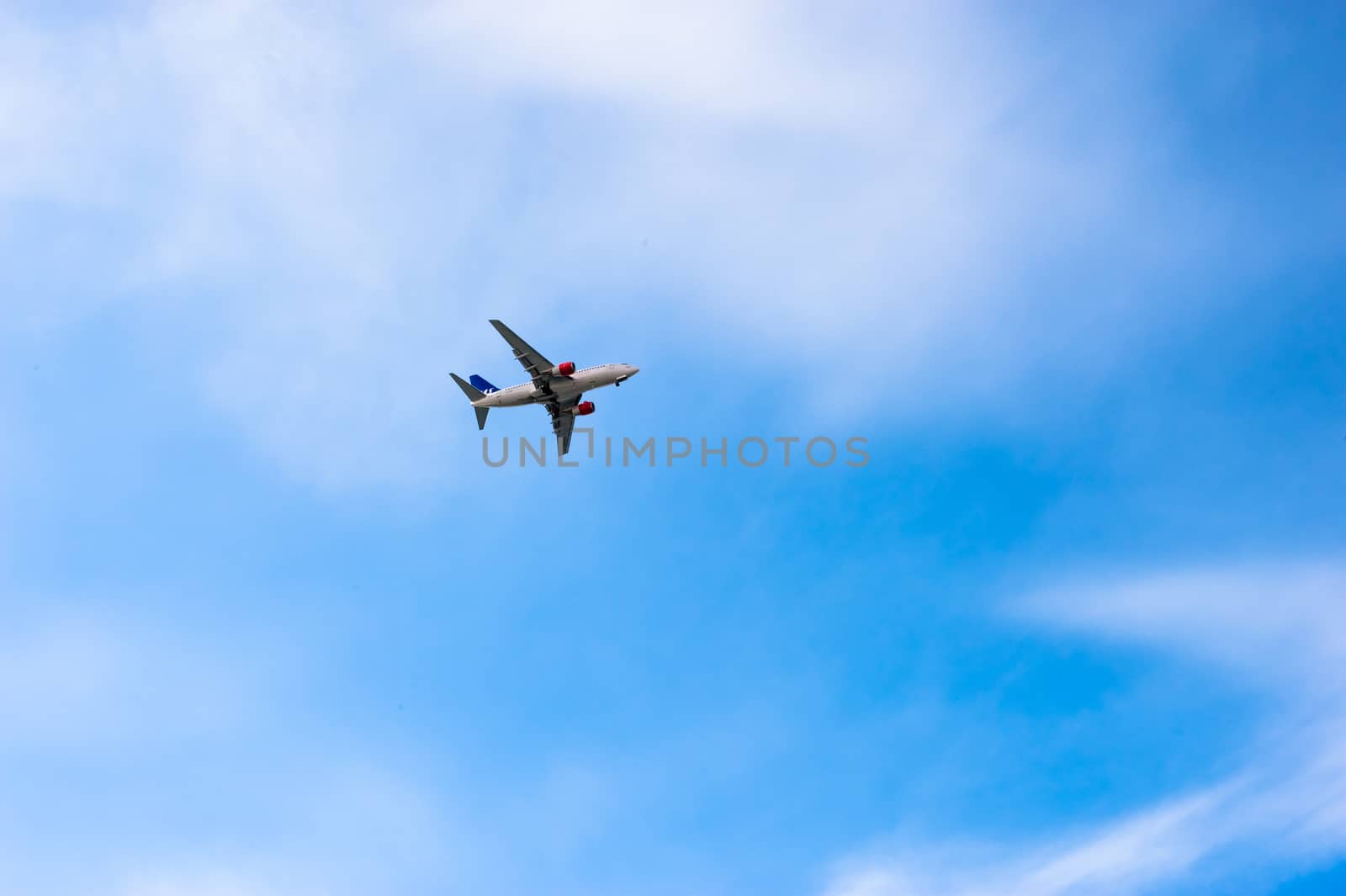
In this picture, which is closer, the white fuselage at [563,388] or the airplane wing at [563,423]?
the white fuselage at [563,388]

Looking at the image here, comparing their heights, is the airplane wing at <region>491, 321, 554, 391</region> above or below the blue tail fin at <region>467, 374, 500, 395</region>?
Answer: below

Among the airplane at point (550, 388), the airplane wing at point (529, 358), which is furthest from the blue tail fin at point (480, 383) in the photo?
the airplane wing at point (529, 358)

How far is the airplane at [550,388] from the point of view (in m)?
142

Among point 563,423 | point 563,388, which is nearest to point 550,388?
point 563,388

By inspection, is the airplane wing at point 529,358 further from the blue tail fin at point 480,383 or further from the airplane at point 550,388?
the blue tail fin at point 480,383

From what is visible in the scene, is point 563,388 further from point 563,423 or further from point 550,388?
point 563,423

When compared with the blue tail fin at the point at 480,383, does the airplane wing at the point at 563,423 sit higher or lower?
lower

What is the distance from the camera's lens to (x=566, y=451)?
155625mm

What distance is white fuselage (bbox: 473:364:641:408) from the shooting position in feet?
473

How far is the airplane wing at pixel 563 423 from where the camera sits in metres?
152

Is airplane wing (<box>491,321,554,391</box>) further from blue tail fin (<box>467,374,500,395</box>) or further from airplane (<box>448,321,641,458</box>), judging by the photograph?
blue tail fin (<box>467,374,500,395</box>)

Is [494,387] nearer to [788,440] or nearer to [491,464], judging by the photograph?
[491,464]

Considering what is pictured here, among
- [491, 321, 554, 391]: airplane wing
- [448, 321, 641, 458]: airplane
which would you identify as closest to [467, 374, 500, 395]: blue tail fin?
[448, 321, 641, 458]: airplane

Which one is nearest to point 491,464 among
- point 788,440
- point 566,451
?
point 566,451
